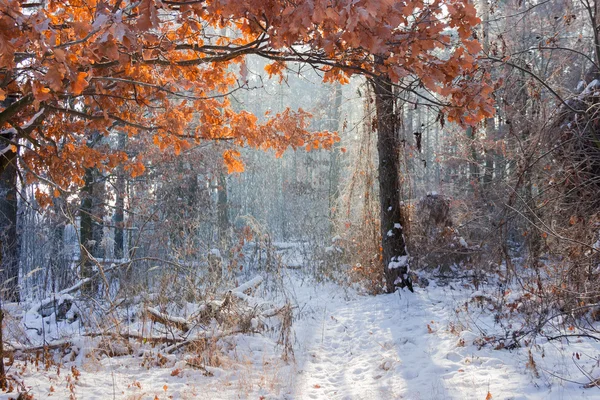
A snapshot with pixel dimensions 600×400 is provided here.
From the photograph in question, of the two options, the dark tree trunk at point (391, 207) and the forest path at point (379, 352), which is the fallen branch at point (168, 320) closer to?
the forest path at point (379, 352)

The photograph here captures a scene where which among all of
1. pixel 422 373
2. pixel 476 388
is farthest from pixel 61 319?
pixel 476 388

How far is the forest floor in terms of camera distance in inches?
165

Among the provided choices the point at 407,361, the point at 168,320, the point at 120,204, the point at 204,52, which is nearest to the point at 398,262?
the point at 407,361

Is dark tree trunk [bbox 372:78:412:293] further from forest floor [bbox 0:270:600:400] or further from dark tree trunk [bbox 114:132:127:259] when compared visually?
dark tree trunk [bbox 114:132:127:259]

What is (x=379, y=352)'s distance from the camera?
5934 mm

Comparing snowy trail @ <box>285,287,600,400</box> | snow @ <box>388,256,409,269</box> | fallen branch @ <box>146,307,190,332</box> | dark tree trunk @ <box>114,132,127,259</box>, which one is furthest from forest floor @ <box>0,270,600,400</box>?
dark tree trunk @ <box>114,132,127,259</box>

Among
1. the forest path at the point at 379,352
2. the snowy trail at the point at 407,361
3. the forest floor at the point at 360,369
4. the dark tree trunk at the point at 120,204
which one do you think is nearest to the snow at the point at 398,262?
the forest path at the point at 379,352

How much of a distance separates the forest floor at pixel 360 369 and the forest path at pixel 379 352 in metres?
0.01

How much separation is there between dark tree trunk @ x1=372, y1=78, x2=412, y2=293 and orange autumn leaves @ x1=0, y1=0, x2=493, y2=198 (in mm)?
2868

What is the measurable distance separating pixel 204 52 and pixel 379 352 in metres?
4.24

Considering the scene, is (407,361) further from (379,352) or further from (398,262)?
(398,262)

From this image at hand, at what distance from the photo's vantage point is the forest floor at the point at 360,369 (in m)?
4.18

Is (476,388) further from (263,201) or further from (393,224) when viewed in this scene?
(263,201)

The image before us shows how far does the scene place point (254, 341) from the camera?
619 centimetres
